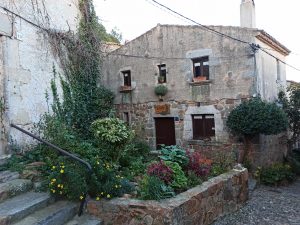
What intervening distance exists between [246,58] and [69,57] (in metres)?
6.24

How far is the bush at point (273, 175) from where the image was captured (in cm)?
1030

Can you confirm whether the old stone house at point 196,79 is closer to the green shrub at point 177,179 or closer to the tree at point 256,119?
the tree at point 256,119

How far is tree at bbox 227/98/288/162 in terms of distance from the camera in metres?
9.59

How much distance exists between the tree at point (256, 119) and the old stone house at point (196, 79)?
1.99 ft

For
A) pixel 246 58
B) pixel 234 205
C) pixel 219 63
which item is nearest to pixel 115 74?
pixel 219 63

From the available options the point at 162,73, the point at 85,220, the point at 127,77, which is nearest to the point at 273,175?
the point at 162,73

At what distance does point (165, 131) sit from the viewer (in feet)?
41.2

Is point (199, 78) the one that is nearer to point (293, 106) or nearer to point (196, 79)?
point (196, 79)

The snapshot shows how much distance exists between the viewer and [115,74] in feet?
45.4

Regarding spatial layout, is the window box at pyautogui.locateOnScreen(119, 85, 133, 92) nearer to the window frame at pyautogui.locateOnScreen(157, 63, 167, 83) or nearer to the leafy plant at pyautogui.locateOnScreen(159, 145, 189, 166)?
the window frame at pyautogui.locateOnScreen(157, 63, 167, 83)

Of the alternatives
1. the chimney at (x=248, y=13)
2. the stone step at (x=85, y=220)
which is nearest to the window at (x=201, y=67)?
the chimney at (x=248, y=13)

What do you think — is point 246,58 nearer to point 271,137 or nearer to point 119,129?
point 271,137

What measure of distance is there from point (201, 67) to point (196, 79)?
19.4 inches

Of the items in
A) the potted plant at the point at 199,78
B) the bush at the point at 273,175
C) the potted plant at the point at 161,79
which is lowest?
the bush at the point at 273,175
